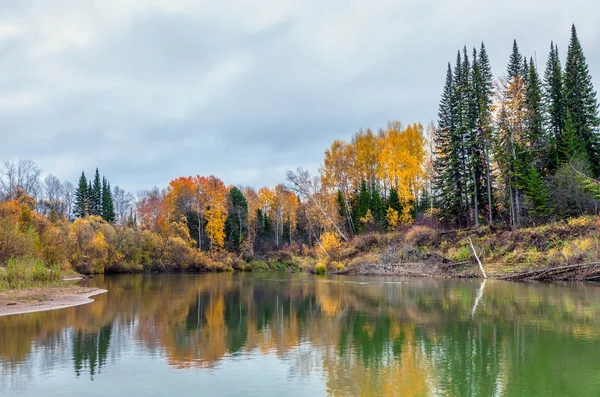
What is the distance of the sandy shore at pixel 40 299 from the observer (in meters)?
20.1

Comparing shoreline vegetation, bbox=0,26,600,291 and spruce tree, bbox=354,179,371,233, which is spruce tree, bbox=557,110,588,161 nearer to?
shoreline vegetation, bbox=0,26,600,291

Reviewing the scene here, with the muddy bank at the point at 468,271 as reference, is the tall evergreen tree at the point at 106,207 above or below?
above

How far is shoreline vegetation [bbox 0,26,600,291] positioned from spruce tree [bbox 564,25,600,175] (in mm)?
122

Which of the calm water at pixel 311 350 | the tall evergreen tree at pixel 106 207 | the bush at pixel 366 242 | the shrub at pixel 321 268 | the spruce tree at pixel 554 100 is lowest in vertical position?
the shrub at pixel 321 268

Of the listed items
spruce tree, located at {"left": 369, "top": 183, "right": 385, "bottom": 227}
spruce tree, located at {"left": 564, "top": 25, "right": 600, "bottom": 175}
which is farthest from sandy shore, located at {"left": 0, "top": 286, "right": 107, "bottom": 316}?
spruce tree, located at {"left": 564, "top": 25, "right": 600, "bottom": 175}

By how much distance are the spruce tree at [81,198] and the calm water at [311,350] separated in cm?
8105

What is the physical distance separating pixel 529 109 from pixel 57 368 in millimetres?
A: 49500

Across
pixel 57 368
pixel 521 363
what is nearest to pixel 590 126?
pixel 521 363

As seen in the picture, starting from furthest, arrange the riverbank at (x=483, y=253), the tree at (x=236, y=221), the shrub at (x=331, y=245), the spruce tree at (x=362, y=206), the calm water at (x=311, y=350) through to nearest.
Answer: the tree at (x=236, y=221) → the spruce tree at (x=362, y=206) → the shrub at (x=331, y=245) → the riverbank at (x=483, y=253) → the calm water at (x=311, y=350)

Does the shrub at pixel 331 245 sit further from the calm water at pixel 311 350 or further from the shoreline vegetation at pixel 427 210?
the calm water at pixel 311 350

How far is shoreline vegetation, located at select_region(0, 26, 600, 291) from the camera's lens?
36.4 metres

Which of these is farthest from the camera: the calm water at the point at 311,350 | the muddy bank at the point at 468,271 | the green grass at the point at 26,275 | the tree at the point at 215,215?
the tree at the point at 215,215

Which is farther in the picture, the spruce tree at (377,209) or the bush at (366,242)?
the spruce tree at (377,209)

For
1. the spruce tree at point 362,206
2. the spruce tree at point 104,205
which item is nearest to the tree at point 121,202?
the spruce tree at point 104,205
